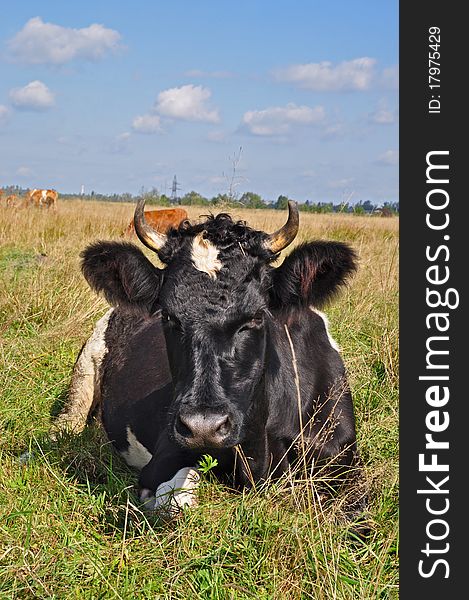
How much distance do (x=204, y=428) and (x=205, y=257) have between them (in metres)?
1.03

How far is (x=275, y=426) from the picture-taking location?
4230mm

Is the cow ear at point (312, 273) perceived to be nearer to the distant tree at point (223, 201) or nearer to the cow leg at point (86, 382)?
the distant tree at point (223, 201)

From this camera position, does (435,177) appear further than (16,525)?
Yes

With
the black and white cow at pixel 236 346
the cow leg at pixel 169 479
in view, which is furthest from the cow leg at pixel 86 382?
the cow leg at pixel 169 479

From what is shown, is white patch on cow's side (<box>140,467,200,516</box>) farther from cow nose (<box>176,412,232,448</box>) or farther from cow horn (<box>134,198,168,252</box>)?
cow horn (<box>134,198,168,252</box>)

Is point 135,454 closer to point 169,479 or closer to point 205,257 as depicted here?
point 169,479

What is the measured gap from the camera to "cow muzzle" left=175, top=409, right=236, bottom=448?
331cm

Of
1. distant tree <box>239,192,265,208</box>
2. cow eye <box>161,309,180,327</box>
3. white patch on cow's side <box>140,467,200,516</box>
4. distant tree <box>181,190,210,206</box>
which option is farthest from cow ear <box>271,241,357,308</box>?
distant tree <box>181,190,210,206</box>

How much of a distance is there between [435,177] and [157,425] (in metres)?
2.40

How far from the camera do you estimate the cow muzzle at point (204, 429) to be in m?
3.31

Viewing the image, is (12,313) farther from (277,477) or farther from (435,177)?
(435,177)

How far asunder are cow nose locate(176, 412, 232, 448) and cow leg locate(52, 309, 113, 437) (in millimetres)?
2753

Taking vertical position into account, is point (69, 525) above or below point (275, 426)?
below

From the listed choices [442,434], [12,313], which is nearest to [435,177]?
[442,434]
